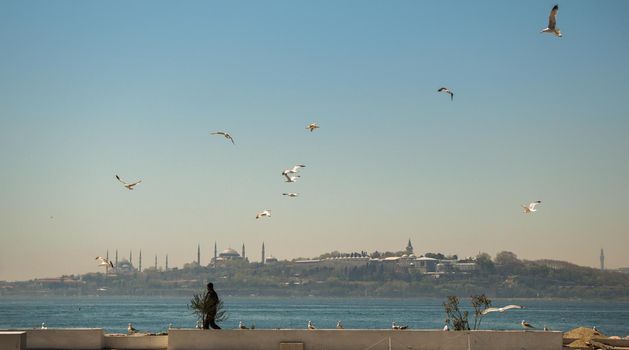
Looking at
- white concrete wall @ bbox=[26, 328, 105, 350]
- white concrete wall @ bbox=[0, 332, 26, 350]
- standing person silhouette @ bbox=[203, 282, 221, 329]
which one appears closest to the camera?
white concrete wall @ bbox=[0, 332, 26, 350]

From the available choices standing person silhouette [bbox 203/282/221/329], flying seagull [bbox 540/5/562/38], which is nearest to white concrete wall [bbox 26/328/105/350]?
standing person silhouette [bbox 203/282/221/329]

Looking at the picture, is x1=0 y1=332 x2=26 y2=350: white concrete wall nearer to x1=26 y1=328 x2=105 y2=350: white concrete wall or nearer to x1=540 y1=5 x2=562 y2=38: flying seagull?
x1=26 y1=328 x2=105 y2=350: white concrete wall

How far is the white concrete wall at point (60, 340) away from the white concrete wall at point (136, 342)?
50cm

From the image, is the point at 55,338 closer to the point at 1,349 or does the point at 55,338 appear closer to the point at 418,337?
the point at 1,349

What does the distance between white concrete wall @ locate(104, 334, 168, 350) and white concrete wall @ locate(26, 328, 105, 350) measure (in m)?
0.50

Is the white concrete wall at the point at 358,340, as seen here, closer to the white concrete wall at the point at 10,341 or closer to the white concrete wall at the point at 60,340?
the white concrete wall at the point at 60,340

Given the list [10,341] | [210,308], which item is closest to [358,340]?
[210,308]

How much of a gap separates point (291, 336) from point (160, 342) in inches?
123

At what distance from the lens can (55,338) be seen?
22.2 metres

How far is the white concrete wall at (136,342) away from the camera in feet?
74.2

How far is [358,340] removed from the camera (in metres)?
21.6

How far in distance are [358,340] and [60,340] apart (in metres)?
6.56

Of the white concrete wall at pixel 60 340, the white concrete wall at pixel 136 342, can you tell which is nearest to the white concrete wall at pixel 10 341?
the white concrete wall at pixel 60 340

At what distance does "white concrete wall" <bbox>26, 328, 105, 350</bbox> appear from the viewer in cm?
2212
